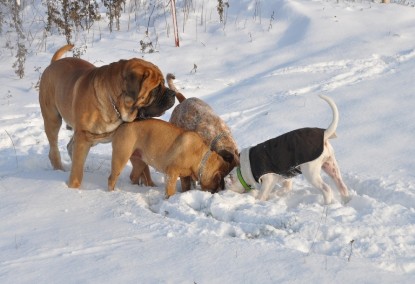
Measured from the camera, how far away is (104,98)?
16.8 ft

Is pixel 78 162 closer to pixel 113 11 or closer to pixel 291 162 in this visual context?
pixel 291 162

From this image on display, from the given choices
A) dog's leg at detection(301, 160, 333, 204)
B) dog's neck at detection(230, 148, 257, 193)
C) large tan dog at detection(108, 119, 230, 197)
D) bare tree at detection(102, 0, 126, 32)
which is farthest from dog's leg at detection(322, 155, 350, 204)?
bare tree at detection(102, 0, 126, 32)

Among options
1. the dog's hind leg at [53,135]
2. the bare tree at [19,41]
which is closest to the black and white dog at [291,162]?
the dog's hind leg at [53,135]

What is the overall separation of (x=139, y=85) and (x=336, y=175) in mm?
2074

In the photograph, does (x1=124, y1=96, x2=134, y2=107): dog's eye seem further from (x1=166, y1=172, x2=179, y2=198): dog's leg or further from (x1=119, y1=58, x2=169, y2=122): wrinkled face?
(x1=166, y1=172, x2=179, y2=198): dog's leg

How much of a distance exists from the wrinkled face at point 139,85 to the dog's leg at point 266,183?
1.33 m

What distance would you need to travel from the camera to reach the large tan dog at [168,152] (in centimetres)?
533

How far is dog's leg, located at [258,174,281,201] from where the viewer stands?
17.4 feet

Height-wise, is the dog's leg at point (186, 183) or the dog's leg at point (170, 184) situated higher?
the dog's leg at point (170, 184)

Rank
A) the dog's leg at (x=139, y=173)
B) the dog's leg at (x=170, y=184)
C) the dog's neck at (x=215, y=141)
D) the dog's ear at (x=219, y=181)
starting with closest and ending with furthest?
the dog's leg at (x=170, y=184) → the dog's ear at (x=219, y=181) → the dog's leg at (x=139, y=173) → the dog's neck at (x=215, y=141)

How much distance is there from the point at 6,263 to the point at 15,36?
1101 centimetres

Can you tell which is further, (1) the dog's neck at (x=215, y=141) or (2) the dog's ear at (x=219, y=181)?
(1) the dog's neck at (x=215, y=141)

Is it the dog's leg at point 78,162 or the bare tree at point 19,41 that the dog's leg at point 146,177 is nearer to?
the dog's leg at point 78,162

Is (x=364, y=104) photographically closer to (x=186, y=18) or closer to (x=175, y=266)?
(x=175, y=266)
